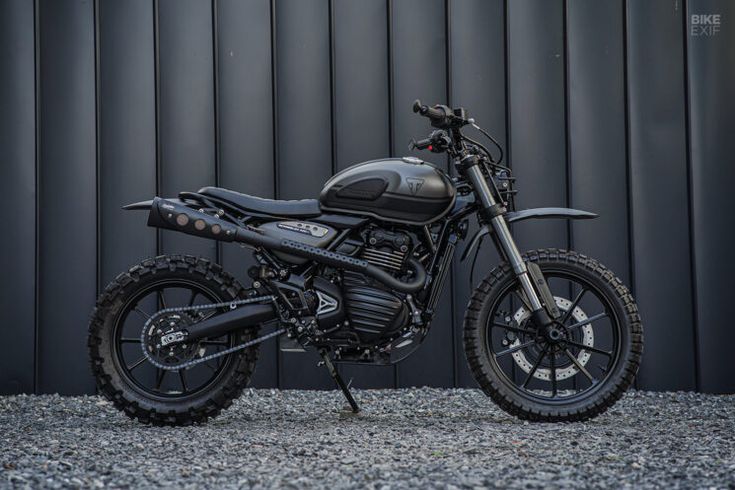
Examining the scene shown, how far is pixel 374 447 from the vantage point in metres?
3.06

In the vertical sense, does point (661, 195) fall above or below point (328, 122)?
below

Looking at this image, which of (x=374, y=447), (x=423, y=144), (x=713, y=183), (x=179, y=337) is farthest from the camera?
(x=713, y=183)

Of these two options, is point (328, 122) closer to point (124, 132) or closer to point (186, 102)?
point (186, 102)

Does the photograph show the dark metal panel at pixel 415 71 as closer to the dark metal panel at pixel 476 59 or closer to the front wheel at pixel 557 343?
the dark metal panel at pixel 476 59

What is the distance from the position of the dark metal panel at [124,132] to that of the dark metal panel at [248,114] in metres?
0.37

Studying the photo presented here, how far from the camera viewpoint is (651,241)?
4535 mm

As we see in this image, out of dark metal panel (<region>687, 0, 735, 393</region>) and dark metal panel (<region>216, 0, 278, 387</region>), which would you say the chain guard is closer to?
dark metal panel (<region>216, 0, 278, 387</region>)

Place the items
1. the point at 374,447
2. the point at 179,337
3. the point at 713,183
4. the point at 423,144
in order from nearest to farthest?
the point at 374,447 < the point at 179,337 < the point at 423,144 < the point at 713,183

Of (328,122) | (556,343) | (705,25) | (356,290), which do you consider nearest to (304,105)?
(328,122)

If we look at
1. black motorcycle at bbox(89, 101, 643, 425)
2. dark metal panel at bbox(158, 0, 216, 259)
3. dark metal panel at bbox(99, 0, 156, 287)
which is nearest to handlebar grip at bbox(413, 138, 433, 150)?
black motorcycle at bbox(89, 101, 643, 425)

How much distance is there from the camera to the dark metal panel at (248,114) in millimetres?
4574

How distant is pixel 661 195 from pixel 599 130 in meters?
0.45

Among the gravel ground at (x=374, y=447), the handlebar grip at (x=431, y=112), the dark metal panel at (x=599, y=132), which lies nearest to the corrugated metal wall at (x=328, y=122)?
the dark metal panel at (x=599, y=132)

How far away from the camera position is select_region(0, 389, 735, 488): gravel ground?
2584mm
